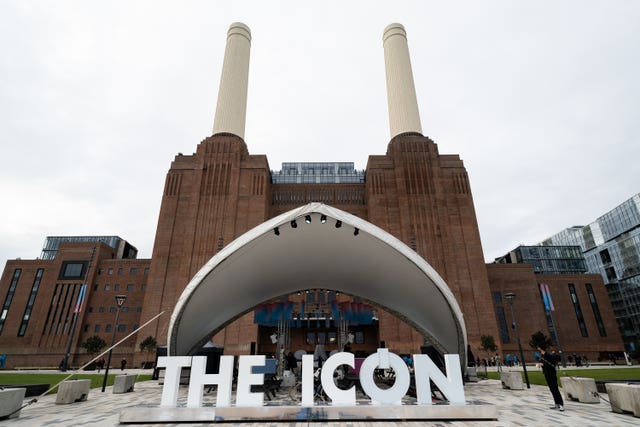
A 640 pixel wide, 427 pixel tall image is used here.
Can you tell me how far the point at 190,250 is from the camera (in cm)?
4716

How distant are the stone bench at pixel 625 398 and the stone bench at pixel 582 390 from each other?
152cm

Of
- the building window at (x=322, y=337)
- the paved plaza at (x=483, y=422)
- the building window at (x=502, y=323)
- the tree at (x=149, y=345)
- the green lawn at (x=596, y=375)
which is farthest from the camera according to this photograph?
the building window at (x=502, y=323)

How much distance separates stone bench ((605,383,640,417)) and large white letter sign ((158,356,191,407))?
1141cm

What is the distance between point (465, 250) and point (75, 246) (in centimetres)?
6417

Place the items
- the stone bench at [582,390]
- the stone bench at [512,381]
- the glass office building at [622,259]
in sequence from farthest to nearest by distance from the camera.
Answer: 1. the glass office building at [622,259]
2. the stone bench at [512,381]
3. the stone bench at [582,390]

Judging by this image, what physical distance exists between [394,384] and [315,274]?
31.6 ft

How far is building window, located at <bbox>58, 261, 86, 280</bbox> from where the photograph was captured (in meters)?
56.6

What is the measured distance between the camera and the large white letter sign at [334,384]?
8.15 m

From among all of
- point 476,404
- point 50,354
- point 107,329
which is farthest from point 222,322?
point 50,354

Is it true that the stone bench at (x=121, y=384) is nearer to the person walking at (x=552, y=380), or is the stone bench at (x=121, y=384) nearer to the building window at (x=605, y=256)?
the person walking at (x=552, y=380)

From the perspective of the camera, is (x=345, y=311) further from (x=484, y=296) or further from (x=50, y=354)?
(x=50, y=354)

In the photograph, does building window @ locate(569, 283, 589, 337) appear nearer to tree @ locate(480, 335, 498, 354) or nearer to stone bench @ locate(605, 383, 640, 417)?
tree @ locate(480, 335, 498, 354)

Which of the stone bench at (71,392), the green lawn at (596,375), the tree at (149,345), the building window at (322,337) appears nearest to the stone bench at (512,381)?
the green lawn at (596,375)

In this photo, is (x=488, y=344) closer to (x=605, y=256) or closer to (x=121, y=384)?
(x=121, y=384)
